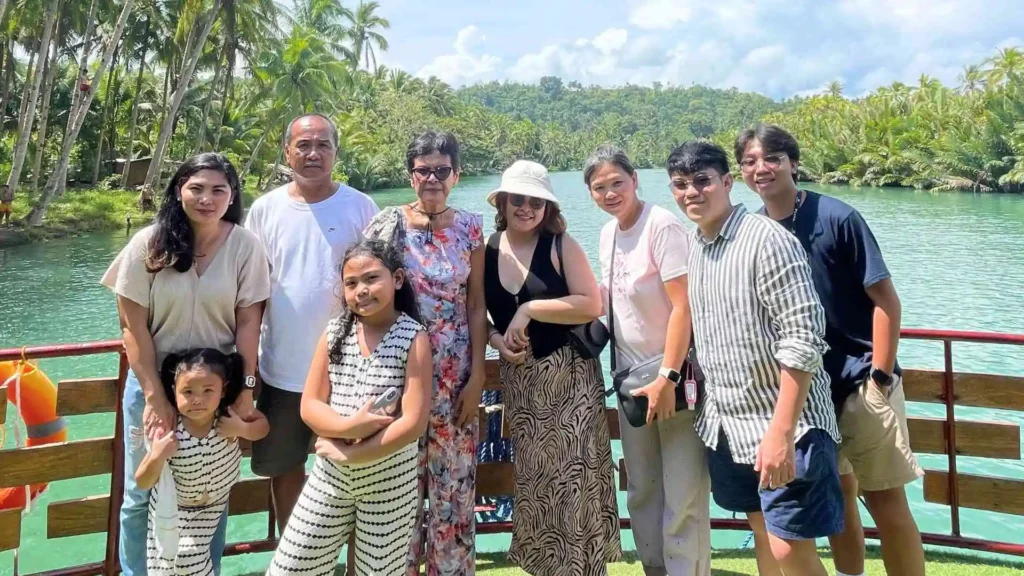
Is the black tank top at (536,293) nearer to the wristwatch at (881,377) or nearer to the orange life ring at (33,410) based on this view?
the wristwatch at (881,377)

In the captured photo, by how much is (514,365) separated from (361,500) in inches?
29.2

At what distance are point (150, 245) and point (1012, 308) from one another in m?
14.9

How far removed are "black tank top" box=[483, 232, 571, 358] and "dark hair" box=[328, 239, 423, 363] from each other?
1.02 feet

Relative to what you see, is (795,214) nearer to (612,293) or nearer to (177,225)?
(612,293)

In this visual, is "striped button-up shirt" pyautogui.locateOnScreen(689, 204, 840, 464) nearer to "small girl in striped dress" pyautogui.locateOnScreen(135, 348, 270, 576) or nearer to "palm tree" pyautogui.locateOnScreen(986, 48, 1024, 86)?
"small girl in striped dress" pyautogui.locateOnScreen(135, 348, 270, 576)

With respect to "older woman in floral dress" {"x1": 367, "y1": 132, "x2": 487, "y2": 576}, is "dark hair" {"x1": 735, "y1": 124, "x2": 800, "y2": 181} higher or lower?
higher

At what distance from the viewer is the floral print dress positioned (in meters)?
2.52

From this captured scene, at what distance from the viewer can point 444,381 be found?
2.53 meters

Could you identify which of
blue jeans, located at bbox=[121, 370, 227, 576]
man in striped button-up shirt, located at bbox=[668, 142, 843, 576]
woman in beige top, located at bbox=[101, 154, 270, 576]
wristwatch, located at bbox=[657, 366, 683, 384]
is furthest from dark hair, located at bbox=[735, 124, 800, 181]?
blue jeans, located at bbox=[121, 370, 227, 576]

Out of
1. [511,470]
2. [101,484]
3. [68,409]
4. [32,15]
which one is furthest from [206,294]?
[32,15]

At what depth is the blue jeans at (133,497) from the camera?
2422 millimetres

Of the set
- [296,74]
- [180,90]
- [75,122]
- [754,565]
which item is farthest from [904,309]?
[296,74]

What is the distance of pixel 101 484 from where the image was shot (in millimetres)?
5750

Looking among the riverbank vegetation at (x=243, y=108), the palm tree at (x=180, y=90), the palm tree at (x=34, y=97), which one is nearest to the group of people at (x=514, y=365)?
the riverbank vegetation at (x=243, y=108)
